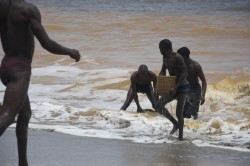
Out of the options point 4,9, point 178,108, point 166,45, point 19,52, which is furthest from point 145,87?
point 4,9

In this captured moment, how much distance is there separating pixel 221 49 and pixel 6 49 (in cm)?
1987

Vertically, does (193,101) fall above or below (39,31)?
below

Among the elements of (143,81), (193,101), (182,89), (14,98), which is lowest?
(193,101)

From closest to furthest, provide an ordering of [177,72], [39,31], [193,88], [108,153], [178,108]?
1. [39,31]
2. [108,153]
3. [177,72]
4. [178,108]
5. [193,88]

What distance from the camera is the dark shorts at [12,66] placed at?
19.6 ft

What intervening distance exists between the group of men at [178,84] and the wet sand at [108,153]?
0.72m

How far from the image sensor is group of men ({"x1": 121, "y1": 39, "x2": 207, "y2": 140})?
931 centimetres

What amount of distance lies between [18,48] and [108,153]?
2315mm

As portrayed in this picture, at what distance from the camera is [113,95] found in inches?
609

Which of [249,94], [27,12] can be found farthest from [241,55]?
[27,12]

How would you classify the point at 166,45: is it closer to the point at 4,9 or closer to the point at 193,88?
the point at 193,88

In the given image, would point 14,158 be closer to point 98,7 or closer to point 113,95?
point 113,95

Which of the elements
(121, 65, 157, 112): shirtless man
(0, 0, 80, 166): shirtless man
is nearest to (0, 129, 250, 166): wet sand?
(0, 0, 80, 166): shirtless man

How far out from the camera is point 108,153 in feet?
26.0
